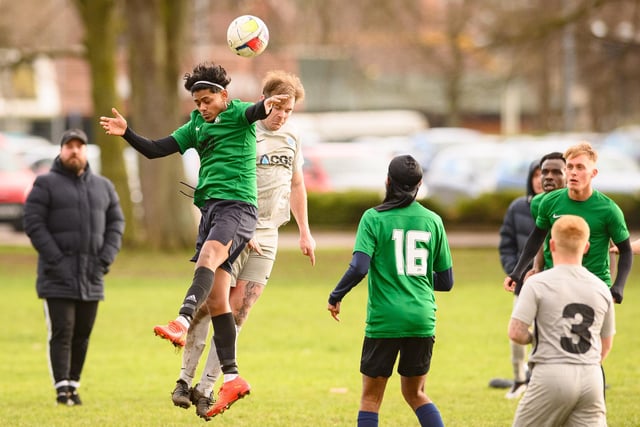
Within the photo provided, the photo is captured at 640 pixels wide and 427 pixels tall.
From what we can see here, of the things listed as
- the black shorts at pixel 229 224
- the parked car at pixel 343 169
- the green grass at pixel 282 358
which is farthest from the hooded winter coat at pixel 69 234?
the parked car at pixel 343 169

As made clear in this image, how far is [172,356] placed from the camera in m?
14.3

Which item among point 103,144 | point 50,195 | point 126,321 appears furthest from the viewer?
point 103,144

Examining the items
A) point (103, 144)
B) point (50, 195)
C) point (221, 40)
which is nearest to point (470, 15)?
point (221, 40)

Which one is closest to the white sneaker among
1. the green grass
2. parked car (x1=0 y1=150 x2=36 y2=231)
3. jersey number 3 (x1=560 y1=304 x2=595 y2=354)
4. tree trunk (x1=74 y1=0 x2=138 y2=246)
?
the green grass

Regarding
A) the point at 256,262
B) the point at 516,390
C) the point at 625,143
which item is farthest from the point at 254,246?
the point at 625,143

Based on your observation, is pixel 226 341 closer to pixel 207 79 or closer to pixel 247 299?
pixel 247 299

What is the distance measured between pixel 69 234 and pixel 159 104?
1358 cm

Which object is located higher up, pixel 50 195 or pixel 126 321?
pixel 50 195

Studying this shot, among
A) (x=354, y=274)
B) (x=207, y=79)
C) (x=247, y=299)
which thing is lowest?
(x=247, y=299)

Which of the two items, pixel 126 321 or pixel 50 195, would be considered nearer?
pixel 50 195

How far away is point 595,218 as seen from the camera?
7980 millimetres

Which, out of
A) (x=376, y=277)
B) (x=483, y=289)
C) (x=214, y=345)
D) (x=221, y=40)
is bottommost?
(x=483, y=289)

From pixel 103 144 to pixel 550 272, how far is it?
63.2 ft

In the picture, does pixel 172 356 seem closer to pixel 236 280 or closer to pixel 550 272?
pixel 236 280
